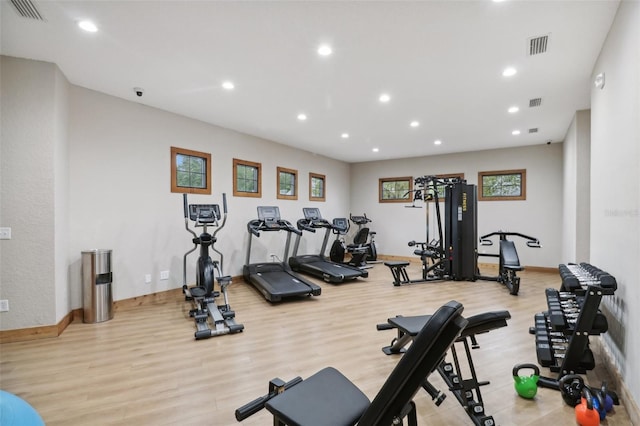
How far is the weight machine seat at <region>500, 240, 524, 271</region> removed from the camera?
5.28 m

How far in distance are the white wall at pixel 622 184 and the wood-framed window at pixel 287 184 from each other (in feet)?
18.4

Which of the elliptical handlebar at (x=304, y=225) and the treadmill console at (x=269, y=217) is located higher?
the treadmill console at (x=269, y=217)

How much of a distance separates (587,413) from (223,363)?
105 inches

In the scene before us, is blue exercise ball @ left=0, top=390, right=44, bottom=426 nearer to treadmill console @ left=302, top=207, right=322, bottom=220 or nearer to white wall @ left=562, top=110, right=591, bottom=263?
treadmill console @ left=302, top=207, right=322, bottom=220

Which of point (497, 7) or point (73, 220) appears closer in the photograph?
point (497, 7)

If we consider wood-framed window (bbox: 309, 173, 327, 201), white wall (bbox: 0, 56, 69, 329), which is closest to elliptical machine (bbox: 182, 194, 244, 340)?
white wall (bbox: 0, 56, 69, 329)

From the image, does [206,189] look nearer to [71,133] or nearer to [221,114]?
[221,114]

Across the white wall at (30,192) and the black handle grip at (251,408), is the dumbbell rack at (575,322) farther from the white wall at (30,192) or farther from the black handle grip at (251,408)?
the white wall at (30,192)

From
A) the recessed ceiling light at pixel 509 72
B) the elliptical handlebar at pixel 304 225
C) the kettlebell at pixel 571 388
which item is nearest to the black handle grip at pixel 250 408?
the kettlebell at pixel 571 388

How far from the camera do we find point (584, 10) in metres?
2.56

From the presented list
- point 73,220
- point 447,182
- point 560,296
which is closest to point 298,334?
point 560,296

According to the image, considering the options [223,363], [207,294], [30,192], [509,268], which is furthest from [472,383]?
[30,192]

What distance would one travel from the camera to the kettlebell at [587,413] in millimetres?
1887

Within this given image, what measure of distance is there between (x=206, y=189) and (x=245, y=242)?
1.35m
